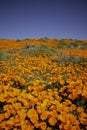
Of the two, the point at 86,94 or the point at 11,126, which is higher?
the point at 86,94

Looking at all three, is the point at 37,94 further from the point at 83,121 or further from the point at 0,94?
the point at 83,121

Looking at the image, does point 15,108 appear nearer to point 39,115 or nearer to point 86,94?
point 39,115

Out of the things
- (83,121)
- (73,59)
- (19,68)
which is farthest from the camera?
(73,59)

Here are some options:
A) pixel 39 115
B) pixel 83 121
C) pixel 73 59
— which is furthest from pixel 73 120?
pixel 73 59

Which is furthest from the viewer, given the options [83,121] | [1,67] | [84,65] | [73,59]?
[73,59]

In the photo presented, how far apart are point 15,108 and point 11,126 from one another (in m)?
A: 0.46

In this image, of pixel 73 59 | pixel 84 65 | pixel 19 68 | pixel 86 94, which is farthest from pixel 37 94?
pixel 73 59

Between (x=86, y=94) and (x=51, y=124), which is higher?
(x=86, y=94)

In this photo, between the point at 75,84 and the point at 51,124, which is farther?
the point at 75,84

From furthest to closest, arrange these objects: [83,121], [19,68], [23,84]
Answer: [19,68] < [23,84] < [83,121]

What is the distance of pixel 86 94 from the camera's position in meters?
4.83

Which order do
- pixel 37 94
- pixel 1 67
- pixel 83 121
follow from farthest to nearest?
pixel 1 67 → pixel 37 94 → pixel 83 121

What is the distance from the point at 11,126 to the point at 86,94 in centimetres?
184

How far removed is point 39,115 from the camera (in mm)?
4172
